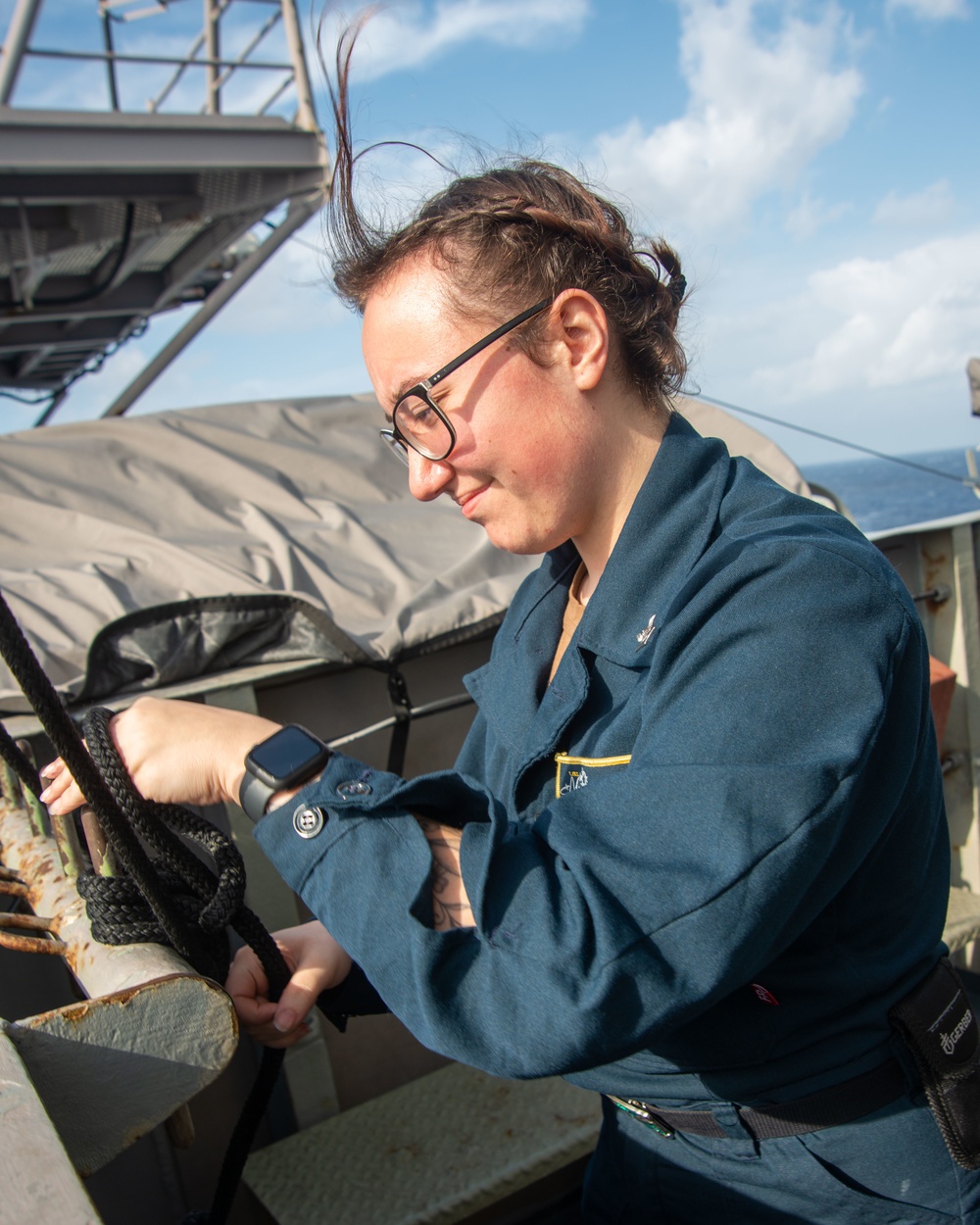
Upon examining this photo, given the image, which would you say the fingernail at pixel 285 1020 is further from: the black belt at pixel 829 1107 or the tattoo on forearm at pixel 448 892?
the black belt at pixel 829 1107

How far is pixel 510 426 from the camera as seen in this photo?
1250 millimetres

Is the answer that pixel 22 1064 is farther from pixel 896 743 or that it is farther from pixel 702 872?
pixel 896 743

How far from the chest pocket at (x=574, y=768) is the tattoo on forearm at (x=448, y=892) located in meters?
0.22

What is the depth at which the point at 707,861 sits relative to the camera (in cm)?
89

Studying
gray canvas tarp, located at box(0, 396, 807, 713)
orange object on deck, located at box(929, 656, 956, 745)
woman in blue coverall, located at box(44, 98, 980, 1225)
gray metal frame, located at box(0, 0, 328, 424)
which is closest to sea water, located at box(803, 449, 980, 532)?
orange object on deck, located at box(929, 656, 956, 745)

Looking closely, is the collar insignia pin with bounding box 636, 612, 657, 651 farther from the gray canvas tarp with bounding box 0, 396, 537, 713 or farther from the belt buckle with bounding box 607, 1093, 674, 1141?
the gray canvas tarp with bounding box 0, 396, 537, 713

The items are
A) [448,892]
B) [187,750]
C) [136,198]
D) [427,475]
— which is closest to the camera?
[448,892]

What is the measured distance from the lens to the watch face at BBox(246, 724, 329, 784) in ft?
3.45

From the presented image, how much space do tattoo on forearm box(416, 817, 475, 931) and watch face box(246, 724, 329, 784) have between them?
0.15m

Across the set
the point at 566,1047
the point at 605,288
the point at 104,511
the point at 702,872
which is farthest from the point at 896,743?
the point at 104,511

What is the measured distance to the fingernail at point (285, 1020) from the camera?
4.29 ft

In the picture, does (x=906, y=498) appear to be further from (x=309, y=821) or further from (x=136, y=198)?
(x=309, y=821)

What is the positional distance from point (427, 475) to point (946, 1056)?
37.9 inches

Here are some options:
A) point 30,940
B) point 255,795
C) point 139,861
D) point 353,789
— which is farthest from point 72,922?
point 353,789
